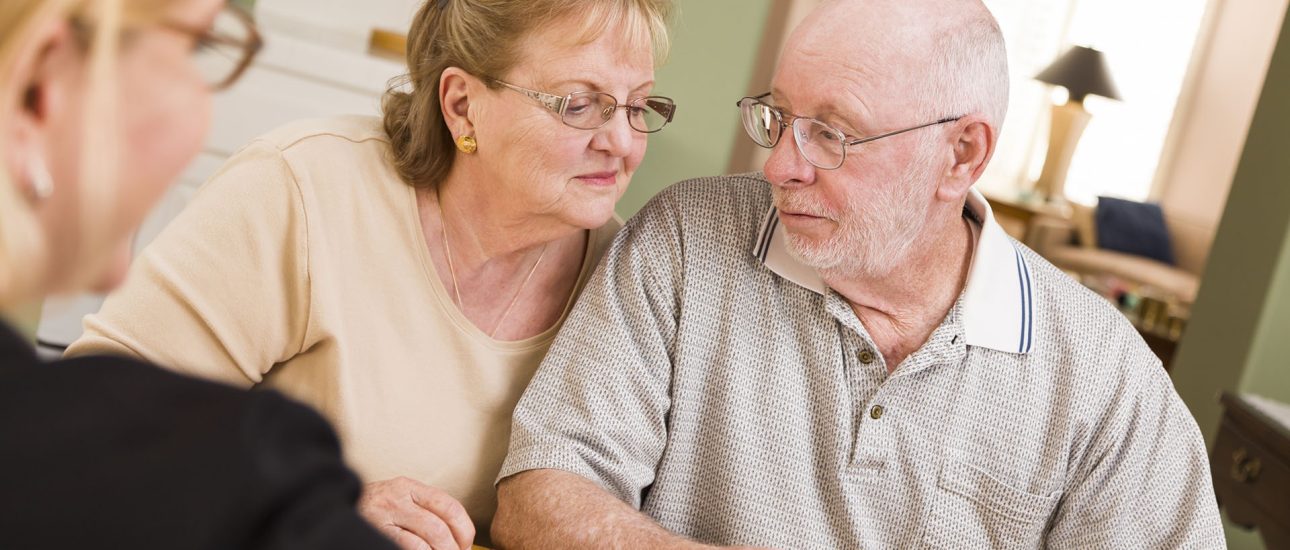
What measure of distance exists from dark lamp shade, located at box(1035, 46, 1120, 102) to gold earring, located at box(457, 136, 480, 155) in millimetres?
7542

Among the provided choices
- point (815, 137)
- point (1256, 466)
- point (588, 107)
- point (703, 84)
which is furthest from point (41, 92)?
point (1256, 466)

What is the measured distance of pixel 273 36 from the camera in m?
2.91

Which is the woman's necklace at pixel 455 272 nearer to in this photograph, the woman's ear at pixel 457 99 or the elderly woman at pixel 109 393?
the woman's ear at pixel 457 99

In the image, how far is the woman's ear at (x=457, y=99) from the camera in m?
1.80

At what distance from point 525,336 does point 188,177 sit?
1.36 meters

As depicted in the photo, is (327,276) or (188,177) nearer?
(327,276)

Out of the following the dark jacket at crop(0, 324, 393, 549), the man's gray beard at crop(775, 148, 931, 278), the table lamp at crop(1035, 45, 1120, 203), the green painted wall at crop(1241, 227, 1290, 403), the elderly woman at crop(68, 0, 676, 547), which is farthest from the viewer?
the table lamp at crop(1035, 45, 1120, 203)

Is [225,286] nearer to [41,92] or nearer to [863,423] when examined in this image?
[863,423]

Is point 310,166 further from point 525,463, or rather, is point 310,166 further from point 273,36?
point 273,36

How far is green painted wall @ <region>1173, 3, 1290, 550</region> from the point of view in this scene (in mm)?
3775

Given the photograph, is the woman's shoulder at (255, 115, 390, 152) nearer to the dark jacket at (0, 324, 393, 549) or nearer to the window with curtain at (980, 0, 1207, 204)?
the dark jacket at (0, 324, 393, 549)

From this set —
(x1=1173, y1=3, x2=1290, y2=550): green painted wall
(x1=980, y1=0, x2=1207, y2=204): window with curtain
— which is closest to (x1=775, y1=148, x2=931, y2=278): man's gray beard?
(x1=1173, y1=3, x2=1290, y2=550): green painted wall

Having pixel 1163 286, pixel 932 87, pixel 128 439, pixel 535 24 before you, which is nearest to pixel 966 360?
pixel 932 87

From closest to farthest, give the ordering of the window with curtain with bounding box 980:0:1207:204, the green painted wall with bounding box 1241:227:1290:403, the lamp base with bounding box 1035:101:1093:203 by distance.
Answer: the green painted wall with bounding box 1241:227:1290:403, the lamp base with bounding box 1035:101:1093:203, the window with curtain with bounding box 980:0:1207:204
